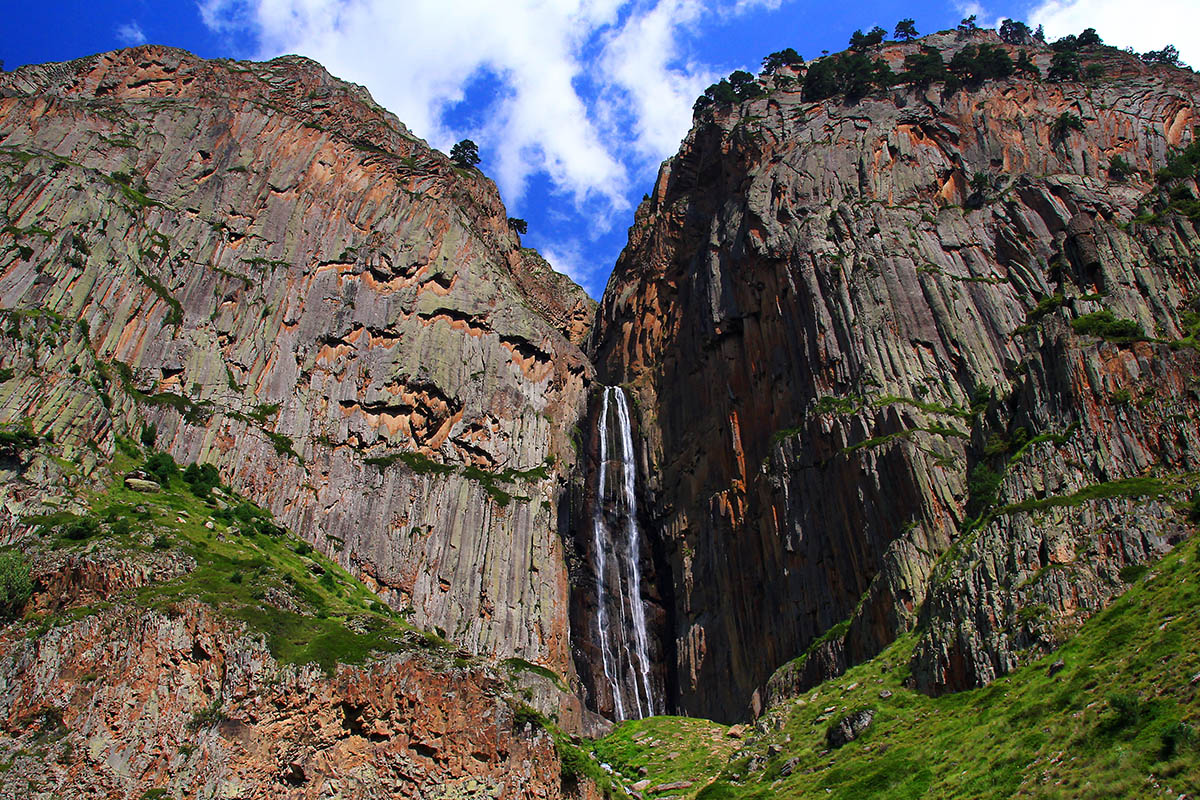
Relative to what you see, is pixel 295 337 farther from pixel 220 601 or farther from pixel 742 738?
pixel 742 738

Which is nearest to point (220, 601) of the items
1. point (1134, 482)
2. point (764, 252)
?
point (1134, 482)

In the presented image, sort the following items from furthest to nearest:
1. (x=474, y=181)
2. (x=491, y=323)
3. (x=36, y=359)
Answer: (x=474, y=181), (x=491, y=323), (x=36, y=359)

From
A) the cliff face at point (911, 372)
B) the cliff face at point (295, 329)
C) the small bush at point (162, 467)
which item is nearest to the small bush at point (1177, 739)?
the cliff face at point (911, 372)

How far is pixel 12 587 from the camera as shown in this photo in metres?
38.3

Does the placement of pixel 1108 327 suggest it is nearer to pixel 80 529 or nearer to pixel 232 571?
pixel 232 571

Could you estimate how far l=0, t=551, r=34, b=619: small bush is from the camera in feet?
125

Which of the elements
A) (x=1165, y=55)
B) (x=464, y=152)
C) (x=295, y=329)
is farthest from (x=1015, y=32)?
(x=295, y=329)

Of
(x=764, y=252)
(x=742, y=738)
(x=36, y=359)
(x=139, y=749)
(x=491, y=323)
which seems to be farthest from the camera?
(x=491, y=323)

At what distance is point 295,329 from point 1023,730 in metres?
61.7

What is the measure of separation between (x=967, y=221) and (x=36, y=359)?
6964 cm

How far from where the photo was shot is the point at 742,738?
164 ft

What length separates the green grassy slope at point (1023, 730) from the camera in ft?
81.4

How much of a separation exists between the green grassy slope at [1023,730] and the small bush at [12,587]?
102 ft

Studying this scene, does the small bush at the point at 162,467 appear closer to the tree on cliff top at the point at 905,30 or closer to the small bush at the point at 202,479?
the small bush at the point at 202,479
